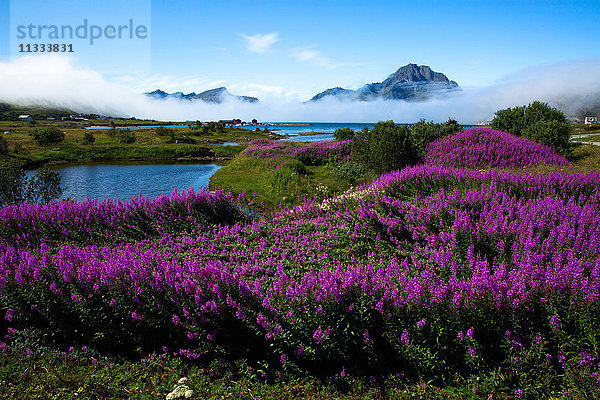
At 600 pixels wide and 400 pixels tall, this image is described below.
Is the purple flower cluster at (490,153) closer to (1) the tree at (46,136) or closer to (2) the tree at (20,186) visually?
(2) the tree at (20,186)

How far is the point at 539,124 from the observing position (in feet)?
60.6

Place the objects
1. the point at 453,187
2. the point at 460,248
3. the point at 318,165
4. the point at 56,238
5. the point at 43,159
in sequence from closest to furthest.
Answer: the point at 460,248 → the point at 56,238 → the point at 453,187 → the point at 318,165 → the point at 43,159


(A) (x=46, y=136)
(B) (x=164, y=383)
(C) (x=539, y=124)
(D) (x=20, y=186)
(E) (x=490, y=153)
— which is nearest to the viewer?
(B) (x=164, y=383)

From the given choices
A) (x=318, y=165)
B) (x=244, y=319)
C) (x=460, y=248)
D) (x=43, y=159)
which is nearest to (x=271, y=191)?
(x=318, y=165)

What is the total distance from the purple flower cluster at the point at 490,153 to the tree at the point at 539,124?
406cm

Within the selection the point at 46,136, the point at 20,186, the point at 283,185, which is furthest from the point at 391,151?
the point at 46,136

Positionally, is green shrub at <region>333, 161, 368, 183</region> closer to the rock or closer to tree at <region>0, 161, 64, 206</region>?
tree at <region>0, 161, 64, 206</region>

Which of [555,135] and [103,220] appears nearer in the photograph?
[103,220]

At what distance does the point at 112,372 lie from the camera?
165 inches

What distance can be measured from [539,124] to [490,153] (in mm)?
7611

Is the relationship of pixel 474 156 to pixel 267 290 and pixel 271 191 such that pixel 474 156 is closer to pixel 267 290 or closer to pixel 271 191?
pixel 271 191

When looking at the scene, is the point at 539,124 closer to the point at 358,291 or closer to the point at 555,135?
the point at 555,135

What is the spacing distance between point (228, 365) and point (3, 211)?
8076mm

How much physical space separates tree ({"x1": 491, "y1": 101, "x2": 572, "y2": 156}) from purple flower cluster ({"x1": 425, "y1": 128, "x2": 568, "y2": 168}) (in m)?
4.06
